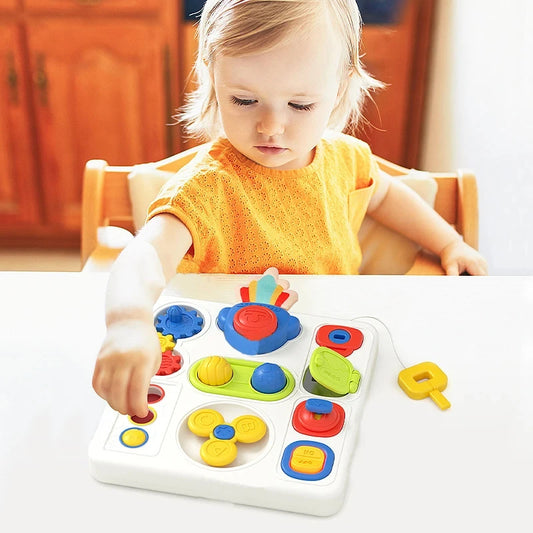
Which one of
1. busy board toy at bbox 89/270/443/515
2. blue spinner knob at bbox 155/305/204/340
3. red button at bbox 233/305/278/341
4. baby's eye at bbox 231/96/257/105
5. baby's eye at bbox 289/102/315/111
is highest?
baby's eye at bbox 231/96/257/105

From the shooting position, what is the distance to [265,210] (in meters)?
0.81

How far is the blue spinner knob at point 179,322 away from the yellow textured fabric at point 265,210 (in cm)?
13

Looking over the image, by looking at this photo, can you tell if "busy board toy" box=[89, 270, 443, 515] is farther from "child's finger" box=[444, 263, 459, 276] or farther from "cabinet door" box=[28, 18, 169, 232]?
"cabinet door" box=[28, 18, 169, 232]

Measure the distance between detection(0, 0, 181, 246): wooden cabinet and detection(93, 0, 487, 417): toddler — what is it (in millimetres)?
948

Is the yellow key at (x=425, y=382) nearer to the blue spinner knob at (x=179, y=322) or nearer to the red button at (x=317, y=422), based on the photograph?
the red button at (x=317, y=422)

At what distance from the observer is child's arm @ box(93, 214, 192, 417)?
1.49 feet

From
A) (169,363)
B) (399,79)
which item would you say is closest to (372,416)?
(169,363)

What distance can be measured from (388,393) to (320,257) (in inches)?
13.3

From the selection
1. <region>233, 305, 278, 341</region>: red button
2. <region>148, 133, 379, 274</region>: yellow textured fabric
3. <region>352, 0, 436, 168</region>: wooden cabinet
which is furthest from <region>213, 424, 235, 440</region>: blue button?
<region>352, 0, 436, 168</region>: wooden cabinet

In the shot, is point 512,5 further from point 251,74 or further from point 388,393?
point 388,393

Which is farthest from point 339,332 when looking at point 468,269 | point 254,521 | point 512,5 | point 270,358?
point 512,5

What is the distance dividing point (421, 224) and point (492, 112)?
439 millimetres

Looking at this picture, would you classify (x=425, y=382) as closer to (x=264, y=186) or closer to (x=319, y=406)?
(x=319, y=406)

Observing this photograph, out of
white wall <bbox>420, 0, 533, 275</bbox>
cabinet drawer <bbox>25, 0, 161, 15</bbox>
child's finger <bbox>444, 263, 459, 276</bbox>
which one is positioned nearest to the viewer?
child's finger <bbox>444, 263, 459, 276</bbox>
